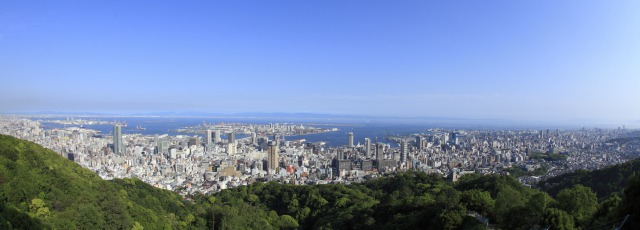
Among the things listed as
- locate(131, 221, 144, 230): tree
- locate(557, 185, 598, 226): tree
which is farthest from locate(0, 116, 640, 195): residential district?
locate(557, 185, 598, 226): tree

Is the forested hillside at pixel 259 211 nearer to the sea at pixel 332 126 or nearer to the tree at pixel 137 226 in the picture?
the tree at pixel 137 226

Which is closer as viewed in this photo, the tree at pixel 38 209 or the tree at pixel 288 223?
the tree at pixel 38 209

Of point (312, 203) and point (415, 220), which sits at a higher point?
point (415, 220)

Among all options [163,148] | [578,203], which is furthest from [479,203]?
[163,148]

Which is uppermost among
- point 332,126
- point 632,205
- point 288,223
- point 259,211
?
point 632,205

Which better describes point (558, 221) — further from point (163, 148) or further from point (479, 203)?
point (163, 148)

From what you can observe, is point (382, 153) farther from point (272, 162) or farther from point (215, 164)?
point (215, 164)

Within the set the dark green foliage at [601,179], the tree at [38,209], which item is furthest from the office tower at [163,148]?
the dark green foliage at [601,179]

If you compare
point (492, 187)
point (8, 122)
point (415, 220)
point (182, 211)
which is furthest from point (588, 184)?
point (8, 122)
